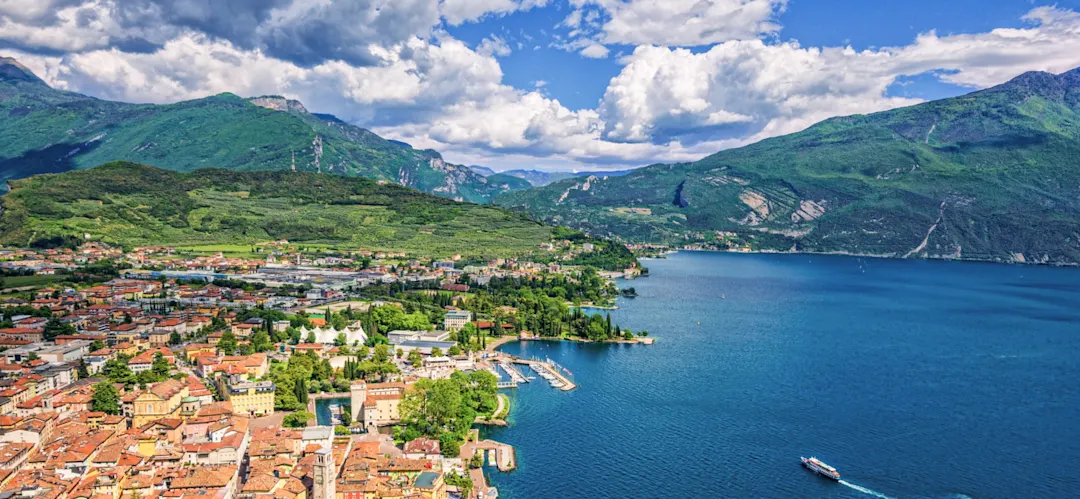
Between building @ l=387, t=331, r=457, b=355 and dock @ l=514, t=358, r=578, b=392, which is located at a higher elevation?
building @ l=387, t=331, r=457, b=355

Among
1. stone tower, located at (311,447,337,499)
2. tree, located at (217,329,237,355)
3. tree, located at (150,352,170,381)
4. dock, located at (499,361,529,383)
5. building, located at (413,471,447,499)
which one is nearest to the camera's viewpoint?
stone tower, located at (311,447,337,499)

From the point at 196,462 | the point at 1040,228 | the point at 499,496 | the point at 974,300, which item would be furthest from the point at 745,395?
the point at 1040,228

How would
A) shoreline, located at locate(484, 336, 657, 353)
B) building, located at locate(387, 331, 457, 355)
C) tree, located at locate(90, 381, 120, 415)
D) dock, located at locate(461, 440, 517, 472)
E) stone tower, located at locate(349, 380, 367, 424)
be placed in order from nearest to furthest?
dock, located at locate(461, 440, 517, 472) < tree, located at locate(90, 381, 120, 415) < stone tower, located at locate(349, 380, 367, 424) < building, located at locate(387, 331, 457, 355) < shoreline, located at locate(484, 336, 657, 353)

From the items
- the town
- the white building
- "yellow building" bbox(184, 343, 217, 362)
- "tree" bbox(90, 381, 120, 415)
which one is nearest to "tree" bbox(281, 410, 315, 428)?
the town

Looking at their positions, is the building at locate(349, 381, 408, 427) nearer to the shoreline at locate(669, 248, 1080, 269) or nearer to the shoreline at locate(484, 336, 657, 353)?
the shoreline at locate(484, 336, 657, 353)

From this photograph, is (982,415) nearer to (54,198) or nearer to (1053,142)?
(54,198)

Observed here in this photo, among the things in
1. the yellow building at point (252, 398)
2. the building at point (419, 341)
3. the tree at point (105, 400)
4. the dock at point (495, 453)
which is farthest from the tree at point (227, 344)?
the dock at point (495, 453)

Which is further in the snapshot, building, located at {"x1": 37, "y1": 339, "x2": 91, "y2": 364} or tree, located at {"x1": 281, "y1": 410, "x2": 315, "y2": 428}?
building, located at {"x1": 37, "y1": 339, "x2": 91, "y2": 364}

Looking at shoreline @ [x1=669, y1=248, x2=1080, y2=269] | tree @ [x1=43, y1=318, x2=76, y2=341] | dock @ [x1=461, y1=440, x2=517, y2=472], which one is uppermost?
shoreline @ [x1=669, y1=248, x2=1080, y2=269]
